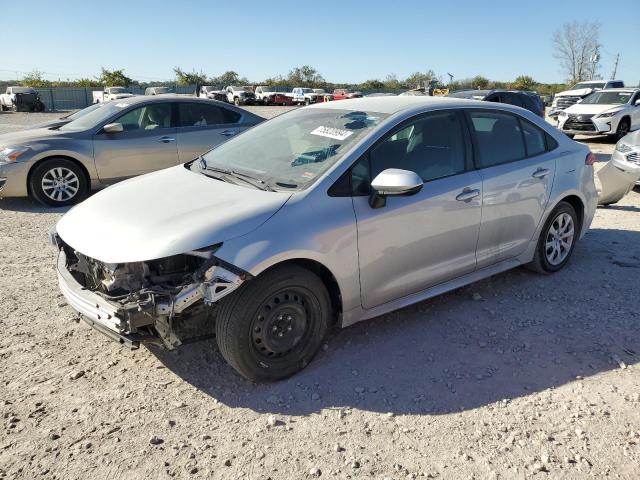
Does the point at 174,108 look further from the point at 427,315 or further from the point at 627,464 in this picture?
the point at 627,464

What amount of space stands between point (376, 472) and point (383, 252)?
140cm

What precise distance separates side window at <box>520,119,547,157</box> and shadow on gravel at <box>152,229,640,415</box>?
119 centimetres

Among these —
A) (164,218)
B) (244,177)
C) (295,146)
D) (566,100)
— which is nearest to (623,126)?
(566,100)

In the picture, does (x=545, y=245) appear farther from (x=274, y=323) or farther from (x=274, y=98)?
(x=274, y=98)

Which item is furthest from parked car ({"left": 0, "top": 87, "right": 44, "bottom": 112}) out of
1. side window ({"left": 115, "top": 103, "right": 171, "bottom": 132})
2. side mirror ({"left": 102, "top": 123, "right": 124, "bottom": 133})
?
side mirror ({"left": 102, "top": 123, "right": 124, "bottom": 133})

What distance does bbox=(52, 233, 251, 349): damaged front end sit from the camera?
278 cm

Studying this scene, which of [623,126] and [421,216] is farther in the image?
[623,126]

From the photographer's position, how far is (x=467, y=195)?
3.89m

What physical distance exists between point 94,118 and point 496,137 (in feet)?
20.6

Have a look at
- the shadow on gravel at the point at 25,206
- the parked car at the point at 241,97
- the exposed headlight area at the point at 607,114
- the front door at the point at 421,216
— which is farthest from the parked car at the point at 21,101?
the front door at the point at 421,216

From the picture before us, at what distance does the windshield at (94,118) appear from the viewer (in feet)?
25.9

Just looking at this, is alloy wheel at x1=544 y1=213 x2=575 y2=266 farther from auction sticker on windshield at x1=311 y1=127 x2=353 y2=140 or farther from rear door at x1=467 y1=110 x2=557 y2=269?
auction sticker on windshield at x1=311 y1=127 x2=353 y2=140

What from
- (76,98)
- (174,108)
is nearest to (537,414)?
(174,108)

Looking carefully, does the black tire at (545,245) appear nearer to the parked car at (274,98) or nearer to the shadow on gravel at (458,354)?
the shadow on gravel at (458,354)
